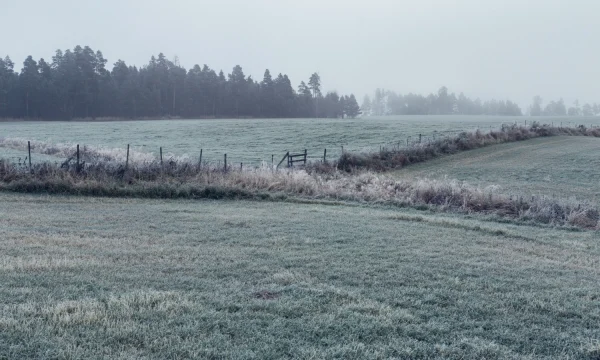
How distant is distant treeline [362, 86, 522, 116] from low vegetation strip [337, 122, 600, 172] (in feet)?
396

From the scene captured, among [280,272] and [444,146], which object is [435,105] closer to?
[444,146]

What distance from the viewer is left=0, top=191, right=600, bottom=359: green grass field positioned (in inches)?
212

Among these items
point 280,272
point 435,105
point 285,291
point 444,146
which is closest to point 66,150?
point 444,146

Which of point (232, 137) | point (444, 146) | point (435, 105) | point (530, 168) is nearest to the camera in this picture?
point (530, 168)

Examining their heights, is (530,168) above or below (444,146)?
below

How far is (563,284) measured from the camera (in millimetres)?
8406

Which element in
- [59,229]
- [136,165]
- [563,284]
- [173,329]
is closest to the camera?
[173,329]

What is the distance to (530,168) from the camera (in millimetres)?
34719

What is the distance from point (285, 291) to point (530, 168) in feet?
103

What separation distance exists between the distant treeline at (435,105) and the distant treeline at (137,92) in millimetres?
64203

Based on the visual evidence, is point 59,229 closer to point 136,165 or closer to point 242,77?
point 136,165

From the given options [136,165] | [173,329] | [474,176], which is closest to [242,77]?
[474,176]

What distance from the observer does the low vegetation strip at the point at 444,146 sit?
107 ft

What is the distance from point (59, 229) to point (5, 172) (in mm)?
8942
